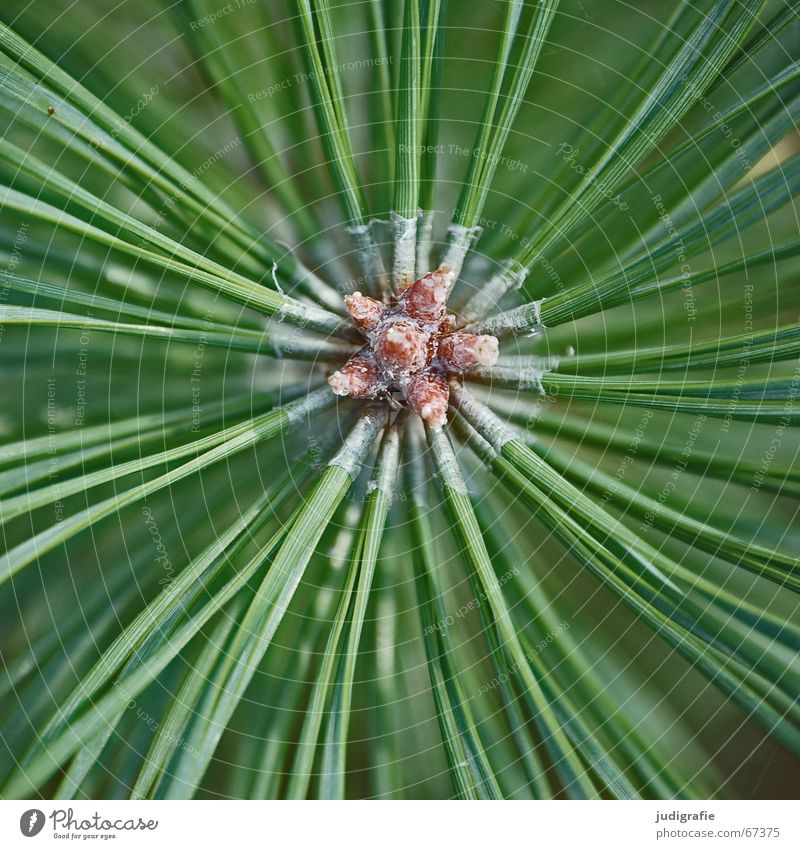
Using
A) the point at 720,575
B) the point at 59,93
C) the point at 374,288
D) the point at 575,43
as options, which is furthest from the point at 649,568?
the point at 59,93

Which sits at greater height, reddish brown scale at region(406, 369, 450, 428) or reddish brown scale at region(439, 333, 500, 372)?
reddish brown scale at region(439, 333, 500, 372)

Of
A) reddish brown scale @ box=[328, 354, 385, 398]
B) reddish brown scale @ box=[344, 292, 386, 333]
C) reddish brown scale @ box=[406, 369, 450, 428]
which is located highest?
reddish brown scale @ box=[344, 292, 386, 333]

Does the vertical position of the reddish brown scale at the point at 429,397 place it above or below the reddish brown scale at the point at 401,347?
below

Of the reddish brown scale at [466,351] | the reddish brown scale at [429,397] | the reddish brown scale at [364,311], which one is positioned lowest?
the reddish brown scale at [429,397]

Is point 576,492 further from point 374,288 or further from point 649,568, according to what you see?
point 374,288
